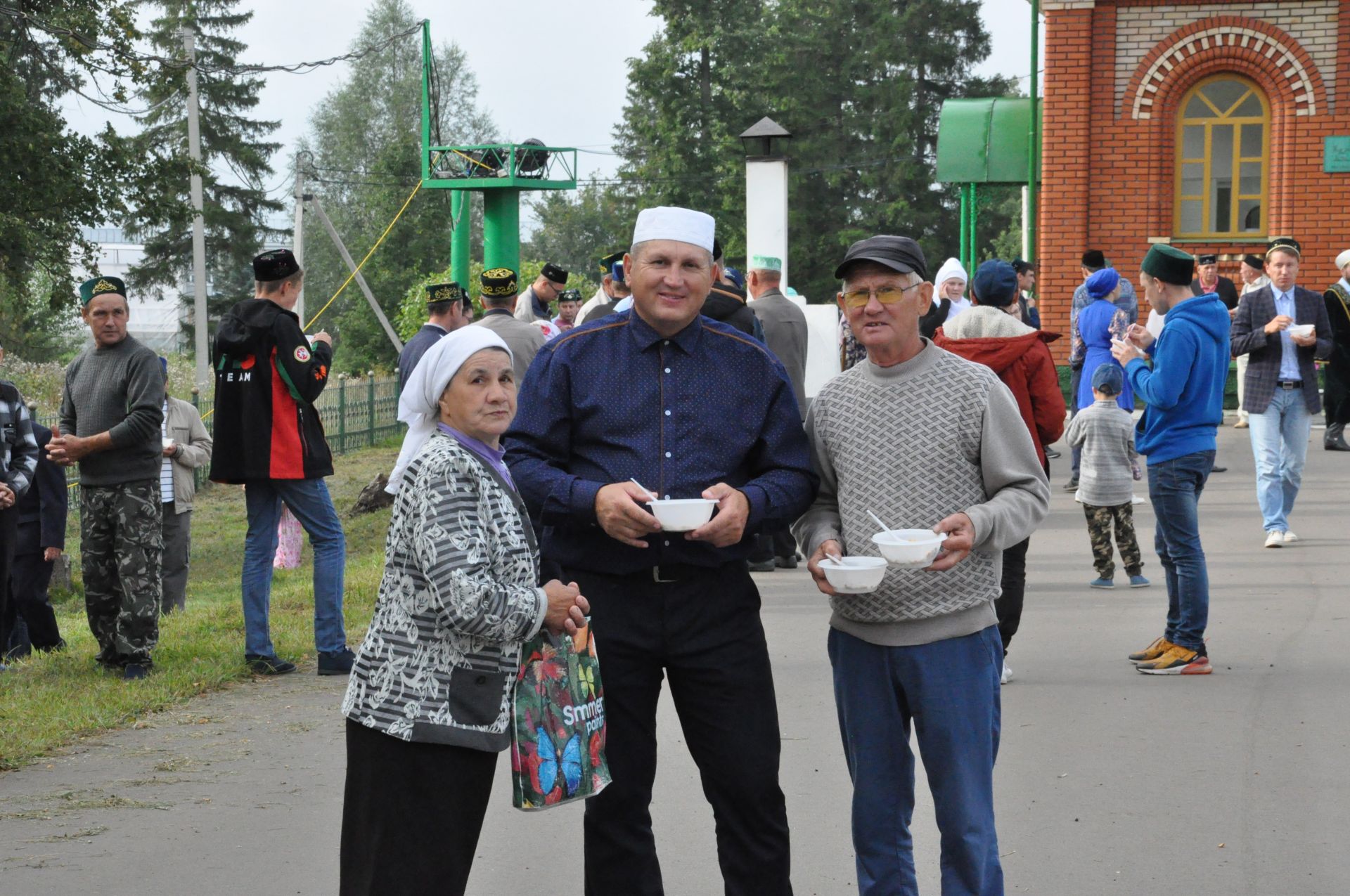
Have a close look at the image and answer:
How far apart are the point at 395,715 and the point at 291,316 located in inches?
182

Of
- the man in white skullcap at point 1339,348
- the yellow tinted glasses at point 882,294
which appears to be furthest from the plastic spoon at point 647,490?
the man in white skullcap at point 1339,348

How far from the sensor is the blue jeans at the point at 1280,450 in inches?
435

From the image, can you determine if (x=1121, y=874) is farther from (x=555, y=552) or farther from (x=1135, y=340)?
(x=1135, y=340)

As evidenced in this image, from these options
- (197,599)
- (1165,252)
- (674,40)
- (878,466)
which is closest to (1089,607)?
(1165,252)

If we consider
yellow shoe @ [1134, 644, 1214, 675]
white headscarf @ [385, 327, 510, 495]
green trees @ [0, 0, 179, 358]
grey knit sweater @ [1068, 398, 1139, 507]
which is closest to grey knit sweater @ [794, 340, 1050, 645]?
white headscarf @ [385, 327, 510, 495]

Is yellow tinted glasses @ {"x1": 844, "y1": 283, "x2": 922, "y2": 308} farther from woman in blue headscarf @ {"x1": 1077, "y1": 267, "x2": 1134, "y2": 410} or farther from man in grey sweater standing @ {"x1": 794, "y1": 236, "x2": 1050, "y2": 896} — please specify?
woman in blue headscarf @ {"x1": 1077, "y1": 267, "x2": 1134, "y2": 410}

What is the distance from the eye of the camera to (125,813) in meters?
5.66

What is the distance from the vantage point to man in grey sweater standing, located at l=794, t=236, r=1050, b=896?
3.85 meters

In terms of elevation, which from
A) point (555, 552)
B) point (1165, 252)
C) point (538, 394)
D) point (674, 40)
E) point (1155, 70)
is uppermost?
point (674, 40)

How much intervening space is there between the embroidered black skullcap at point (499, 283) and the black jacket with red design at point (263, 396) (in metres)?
2.21

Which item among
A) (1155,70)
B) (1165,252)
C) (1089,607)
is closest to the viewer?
(1165,252)

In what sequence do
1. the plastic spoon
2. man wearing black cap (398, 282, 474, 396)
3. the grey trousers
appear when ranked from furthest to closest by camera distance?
Answer: the grey trousers → man wearing black cap (398, 282, 474, 396) → the plastic spoon

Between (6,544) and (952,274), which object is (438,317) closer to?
(6,544)

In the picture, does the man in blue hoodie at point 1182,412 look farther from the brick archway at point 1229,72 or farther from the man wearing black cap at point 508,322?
the brick archway at point 1229,72
